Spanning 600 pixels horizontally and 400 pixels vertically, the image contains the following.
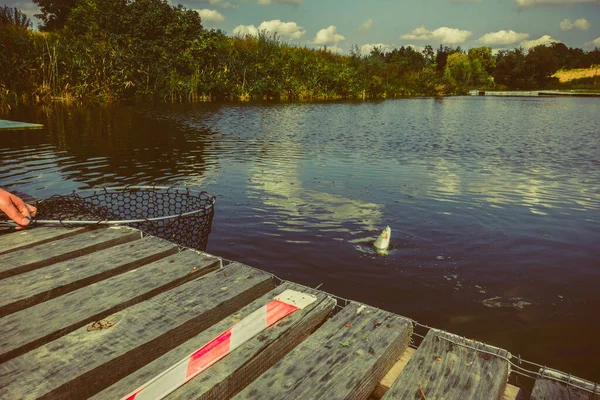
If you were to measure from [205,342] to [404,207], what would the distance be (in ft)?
21.9

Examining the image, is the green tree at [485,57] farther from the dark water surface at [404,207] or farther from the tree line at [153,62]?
the dark water surface at [404,207]

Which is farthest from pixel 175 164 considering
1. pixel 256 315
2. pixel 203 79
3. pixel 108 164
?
A: pixel 203 79

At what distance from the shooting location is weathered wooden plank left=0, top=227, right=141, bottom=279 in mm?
3457

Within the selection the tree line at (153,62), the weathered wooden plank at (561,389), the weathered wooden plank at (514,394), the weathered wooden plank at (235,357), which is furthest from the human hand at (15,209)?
the tree line at (153,62)

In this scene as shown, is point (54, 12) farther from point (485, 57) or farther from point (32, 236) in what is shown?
point (485, 57)

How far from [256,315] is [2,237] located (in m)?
3.13

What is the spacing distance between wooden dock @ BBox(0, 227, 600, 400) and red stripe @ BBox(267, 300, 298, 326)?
45 millimetres

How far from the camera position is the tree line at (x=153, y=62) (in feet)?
83.0

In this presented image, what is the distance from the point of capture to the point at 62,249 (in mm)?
3826

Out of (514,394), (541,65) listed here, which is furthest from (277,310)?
(541,65)

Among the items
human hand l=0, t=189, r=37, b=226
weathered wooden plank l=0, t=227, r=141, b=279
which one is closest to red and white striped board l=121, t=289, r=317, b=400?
weathered wooden plank l=0, t=227, r=141, b=279

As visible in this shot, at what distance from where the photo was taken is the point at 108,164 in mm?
11891

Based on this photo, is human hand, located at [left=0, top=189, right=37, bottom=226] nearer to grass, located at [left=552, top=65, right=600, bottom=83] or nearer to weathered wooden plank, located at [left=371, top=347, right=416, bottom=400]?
weathered wooden plank, located at [left=371, top=347, right=416, bottom=400]

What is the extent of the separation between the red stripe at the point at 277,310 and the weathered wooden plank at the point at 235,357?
0.04 metres
